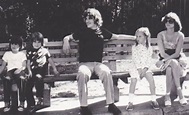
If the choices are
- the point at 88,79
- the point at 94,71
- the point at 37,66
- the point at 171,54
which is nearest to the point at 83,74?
the point at 88,79

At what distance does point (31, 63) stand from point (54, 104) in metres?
0.94

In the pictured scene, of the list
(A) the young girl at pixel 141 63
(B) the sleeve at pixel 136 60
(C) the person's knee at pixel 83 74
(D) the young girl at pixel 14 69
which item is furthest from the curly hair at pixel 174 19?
(D) the young girl at pixel 14 69

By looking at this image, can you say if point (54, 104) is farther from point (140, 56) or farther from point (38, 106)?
point (140, 56)

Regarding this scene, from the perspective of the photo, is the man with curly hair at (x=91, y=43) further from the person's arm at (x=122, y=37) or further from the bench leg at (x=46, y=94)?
the bench leg at (x=46, y=94)

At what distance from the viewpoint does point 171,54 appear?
557 cm

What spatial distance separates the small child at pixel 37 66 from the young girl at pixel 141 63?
1159 mm

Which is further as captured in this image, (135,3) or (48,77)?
(135,3)

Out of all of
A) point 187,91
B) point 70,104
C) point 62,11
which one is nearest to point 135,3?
point 62,11

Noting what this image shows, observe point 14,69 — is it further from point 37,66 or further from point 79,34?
point 79,34

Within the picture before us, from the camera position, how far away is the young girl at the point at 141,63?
5.31 m

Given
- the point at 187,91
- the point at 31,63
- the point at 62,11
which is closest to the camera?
the point at 31,63

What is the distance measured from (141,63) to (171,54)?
0.55m

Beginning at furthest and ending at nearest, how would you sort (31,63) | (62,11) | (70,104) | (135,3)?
(135,3) → (62,11) → (70,104) → (31,63)

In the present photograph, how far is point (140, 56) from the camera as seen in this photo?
212 inches
